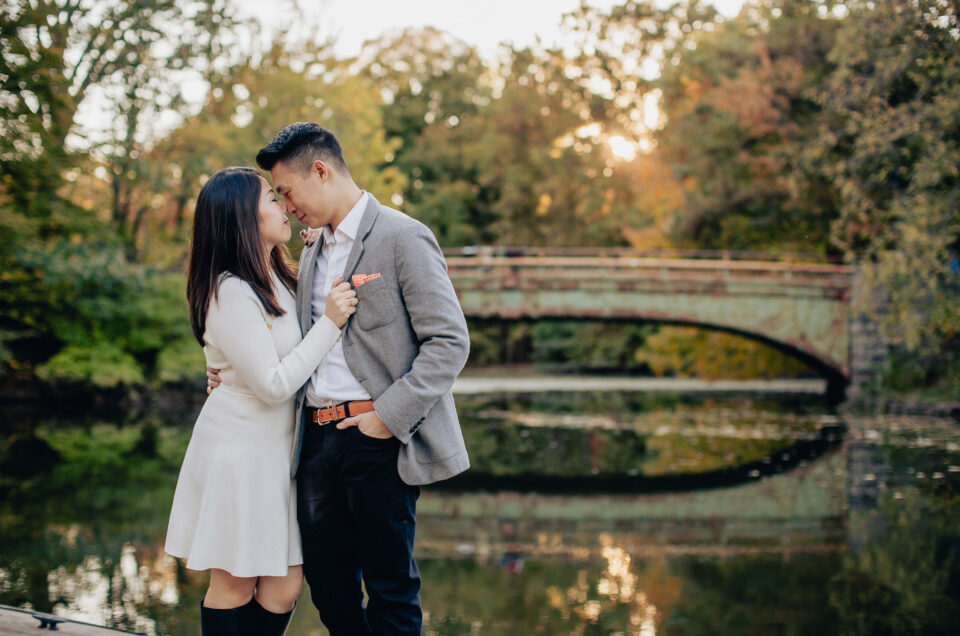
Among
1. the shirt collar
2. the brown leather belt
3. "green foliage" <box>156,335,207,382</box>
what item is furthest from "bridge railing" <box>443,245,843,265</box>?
the brown leather belt

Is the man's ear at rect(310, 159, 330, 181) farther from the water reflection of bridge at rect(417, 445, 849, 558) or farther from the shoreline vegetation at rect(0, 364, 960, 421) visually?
the shoreline vegetation at rect(0, 364, 960, 421)

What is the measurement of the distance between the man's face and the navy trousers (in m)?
0.65

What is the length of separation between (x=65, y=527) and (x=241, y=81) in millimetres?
15996

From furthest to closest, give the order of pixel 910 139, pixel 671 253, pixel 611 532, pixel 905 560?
pixel 671 253, pixel 910 139, pixel 611 532, pixel 905 560

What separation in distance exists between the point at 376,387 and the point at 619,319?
53.9 ft

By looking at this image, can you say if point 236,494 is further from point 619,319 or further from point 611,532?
point 619,319

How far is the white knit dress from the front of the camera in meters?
2.67

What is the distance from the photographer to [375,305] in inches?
106


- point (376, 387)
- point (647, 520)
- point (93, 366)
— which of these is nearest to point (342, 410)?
point (376, 387)

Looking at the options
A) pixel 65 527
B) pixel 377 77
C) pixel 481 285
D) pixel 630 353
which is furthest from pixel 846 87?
pixel 377 77

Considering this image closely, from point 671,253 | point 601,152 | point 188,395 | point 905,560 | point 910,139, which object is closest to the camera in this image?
point 905,560

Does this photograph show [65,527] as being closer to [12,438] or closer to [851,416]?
[12,438]

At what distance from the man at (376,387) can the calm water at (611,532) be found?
228 cm

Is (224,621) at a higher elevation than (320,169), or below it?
below
